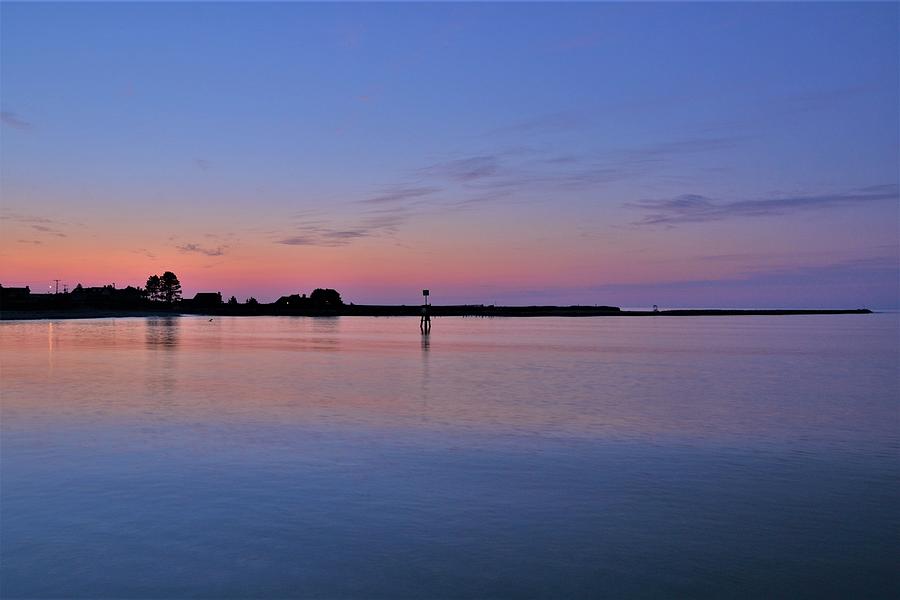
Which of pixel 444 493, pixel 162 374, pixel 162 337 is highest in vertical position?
pixel 162 337

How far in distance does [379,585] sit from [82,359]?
33.3m

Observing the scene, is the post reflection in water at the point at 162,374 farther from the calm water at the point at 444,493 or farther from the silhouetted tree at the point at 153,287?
the silhouetted tree at the point at 153,287

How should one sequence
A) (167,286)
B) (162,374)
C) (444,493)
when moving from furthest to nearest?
(167,286)
(162,374)
(444,493)

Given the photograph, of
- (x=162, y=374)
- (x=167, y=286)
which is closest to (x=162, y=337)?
(x=162, y=374)

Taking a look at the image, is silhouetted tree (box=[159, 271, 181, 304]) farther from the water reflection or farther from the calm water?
the calm water

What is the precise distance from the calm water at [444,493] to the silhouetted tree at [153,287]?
181543 mm

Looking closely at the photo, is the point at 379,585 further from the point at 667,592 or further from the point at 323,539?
the point at 667,592

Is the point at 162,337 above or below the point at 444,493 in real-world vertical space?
above

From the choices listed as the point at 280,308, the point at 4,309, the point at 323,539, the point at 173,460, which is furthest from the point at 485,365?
the point at 280,308

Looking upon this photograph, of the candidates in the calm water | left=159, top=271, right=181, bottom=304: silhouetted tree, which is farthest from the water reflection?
left=159, top=271, right=181, bottom=304: silhouetted tree

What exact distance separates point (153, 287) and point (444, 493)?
659ft

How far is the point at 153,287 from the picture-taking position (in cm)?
19388

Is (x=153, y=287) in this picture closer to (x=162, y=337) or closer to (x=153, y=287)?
(x=153, y=287)

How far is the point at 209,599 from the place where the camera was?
6855 mm
